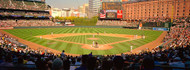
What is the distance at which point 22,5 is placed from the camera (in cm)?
7856

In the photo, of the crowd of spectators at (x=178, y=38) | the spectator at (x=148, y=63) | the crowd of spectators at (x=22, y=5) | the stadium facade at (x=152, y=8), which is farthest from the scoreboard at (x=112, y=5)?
the spectator at (x=148, y=63)

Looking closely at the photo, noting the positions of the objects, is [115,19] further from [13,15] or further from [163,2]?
[13,15]

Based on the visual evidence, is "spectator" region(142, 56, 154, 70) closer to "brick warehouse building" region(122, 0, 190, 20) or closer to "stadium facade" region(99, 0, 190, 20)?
"stadium facade" region(99, 0, 190, 20)

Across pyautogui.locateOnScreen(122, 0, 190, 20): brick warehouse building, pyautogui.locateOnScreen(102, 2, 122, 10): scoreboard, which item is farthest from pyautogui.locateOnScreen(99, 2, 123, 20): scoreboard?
pyautogui.locateOnScreen(122, 0, 190, 20): brick warehouse building

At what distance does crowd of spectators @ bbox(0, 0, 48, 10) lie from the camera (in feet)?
235

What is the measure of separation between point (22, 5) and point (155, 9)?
78070 millimetres

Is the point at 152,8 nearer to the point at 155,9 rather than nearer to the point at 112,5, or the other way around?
the point at 155,9

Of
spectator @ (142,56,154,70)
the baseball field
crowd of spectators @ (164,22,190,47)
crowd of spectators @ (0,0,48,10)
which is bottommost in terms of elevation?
the baseball field

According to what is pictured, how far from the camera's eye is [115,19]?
93.0 metres

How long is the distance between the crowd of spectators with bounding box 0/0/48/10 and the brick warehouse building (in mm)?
58473

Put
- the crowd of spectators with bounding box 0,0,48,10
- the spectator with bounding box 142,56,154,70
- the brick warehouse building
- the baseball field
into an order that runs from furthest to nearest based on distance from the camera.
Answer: the brick warehouse building < the crowd of spectators with bounding box 0,0,48,10 < the baseball field < the spectator with bounding box 142,56,154,70

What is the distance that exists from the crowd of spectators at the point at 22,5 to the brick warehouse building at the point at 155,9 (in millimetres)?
58473

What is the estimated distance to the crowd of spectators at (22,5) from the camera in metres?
71.6

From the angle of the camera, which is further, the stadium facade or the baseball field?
the stadium facade
